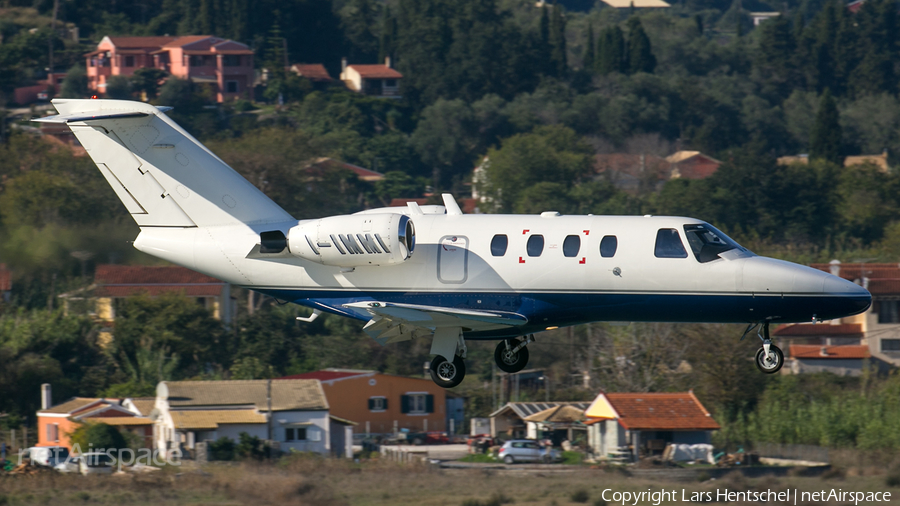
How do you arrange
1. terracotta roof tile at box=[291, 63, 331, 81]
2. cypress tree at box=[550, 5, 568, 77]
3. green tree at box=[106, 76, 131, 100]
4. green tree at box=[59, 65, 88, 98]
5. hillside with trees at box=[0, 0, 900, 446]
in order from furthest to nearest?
cypress tree at box=[550, 5, 568, 77] < terracotta roof tile at box=[291, 63, 331, 81] < green tree at box=[59, 65, 88, 98] < green tree at box=[106, 76, 131, 100] < hillside with trees at box=[0, 0, 900, 446]

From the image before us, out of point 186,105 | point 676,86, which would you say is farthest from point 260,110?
point 676,86

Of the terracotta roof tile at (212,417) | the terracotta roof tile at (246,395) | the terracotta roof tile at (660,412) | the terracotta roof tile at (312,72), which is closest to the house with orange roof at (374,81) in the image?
the terracotta roof tile at (312,72)

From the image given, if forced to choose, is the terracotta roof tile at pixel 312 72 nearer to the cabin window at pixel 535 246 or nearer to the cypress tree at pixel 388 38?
the cypress tree at pixel 388 38

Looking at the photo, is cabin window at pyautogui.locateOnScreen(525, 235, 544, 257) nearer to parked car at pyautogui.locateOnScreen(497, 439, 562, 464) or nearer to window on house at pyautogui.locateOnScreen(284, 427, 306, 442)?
parked car at pyautogui.locateOnScreen(497, 439, 562, 464)

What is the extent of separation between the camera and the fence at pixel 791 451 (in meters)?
50.7

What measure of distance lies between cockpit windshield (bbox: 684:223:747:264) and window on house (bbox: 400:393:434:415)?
3849 cm

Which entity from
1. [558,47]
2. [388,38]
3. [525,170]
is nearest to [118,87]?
[388,38]

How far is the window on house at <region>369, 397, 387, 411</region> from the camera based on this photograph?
57.1 meters

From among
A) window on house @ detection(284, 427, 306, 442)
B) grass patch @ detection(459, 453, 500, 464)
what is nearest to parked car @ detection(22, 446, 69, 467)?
window on house @ detection(284, 427, 306, 442)

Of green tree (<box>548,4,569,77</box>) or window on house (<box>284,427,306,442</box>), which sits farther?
green tree (<box>548,4,569,77</box>)

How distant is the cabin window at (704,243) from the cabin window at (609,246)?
52.0 inches

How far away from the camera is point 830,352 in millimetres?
64188

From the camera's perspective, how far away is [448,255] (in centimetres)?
2142

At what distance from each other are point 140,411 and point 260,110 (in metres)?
75.2
